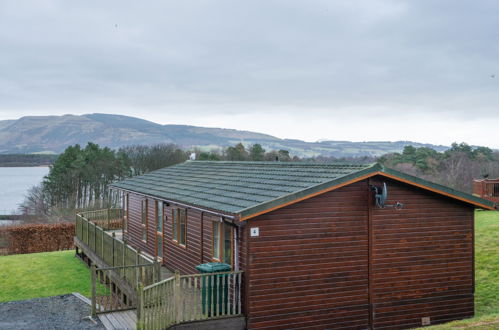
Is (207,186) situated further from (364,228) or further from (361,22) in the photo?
(361,22)

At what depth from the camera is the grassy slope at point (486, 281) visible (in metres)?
9.93

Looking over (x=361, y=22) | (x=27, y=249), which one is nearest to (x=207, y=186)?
(x=361, y=22)

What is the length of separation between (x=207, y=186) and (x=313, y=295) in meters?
5.33

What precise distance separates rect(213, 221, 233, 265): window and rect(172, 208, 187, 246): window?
219 centimetres

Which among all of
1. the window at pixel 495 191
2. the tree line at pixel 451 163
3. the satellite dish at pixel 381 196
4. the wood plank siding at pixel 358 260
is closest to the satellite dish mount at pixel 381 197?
the satellite dish at pixel 381 196

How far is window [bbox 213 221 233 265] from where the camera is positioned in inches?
451

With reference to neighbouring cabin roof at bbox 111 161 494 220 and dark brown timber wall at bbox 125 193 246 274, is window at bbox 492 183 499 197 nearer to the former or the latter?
neighbouring cabin roof at bbox 111 161 494 220

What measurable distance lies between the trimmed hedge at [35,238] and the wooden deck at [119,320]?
19.7 metres

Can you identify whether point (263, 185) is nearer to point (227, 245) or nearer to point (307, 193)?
point (227, 245)

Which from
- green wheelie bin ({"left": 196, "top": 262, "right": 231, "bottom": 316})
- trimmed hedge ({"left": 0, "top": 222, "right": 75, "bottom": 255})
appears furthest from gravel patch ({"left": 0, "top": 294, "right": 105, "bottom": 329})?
trimmed hedge ({"left": 0, "top": 222, "right": 75, "bottom": 255})

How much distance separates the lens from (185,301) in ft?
33.2

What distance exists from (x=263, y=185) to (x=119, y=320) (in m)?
4.68

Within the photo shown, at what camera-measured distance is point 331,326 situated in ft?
35.9

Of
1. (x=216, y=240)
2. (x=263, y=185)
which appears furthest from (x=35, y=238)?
(x=263, y=185)
